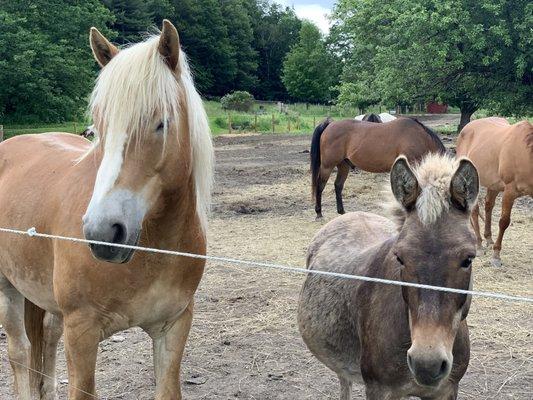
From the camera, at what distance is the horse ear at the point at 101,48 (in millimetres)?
2471

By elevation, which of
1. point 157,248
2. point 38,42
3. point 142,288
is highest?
point 38,42

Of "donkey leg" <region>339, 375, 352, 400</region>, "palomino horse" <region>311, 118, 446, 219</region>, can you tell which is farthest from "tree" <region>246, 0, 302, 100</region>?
"donkey leg" <region>339, 375, 352, 400</region>

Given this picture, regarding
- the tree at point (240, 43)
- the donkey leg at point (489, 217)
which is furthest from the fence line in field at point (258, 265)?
the tree at point (240, 43)

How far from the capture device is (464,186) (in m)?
2.19

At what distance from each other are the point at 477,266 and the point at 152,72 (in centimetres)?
544

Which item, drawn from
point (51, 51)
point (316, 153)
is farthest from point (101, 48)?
point (51, 51)

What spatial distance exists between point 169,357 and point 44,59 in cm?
2572

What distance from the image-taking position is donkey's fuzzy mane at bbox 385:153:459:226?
2.19 metres

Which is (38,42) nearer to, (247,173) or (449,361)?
(247,173)

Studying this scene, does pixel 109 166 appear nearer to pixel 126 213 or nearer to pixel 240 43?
pixel 126 213

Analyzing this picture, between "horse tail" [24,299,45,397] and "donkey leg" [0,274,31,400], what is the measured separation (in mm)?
42

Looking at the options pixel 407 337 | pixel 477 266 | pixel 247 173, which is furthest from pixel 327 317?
pixel 247 173

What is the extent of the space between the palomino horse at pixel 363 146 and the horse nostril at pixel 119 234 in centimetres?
776

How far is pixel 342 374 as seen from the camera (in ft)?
10.3
